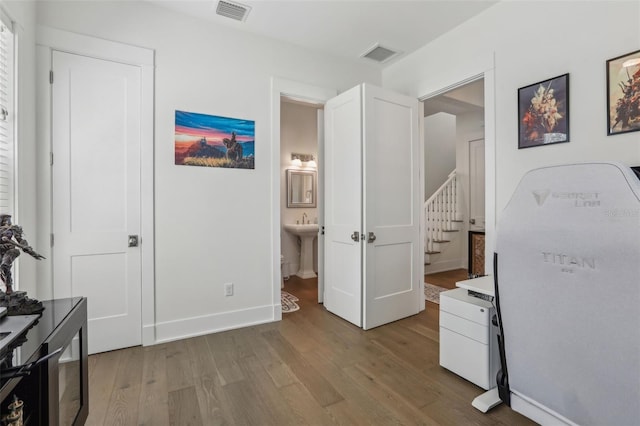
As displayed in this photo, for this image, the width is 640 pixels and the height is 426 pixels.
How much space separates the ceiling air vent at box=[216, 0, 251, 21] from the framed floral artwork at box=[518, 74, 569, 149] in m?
2.33

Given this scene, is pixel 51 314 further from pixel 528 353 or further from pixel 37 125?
pixel 528 353

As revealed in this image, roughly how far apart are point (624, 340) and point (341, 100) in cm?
289

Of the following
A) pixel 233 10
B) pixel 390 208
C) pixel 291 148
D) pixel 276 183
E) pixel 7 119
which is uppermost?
pixel 233 10

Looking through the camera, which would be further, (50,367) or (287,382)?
(287,382)

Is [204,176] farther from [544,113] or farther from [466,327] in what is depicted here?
[544,113]

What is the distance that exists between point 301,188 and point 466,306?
11.4 ft

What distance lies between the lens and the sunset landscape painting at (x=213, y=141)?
273 cm

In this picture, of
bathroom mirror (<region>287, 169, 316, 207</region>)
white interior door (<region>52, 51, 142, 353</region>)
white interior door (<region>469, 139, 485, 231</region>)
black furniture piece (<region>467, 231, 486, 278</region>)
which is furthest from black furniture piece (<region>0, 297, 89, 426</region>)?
white interior door (<region>469, 139, 485, 231</region>)

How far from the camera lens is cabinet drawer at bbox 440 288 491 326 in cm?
193

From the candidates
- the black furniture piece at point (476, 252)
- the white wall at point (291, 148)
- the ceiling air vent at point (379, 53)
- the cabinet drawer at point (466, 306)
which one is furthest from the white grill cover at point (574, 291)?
the white wall at point (291, 148)

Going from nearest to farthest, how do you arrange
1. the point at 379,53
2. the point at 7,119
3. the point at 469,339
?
the point at 7,119 < the point at 469,339 < the point at 379,53

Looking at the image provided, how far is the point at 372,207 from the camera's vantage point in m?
2.96

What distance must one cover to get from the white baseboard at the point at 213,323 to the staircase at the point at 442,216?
3.33 metres

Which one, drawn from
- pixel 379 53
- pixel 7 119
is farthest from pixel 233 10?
pixel 7 119
